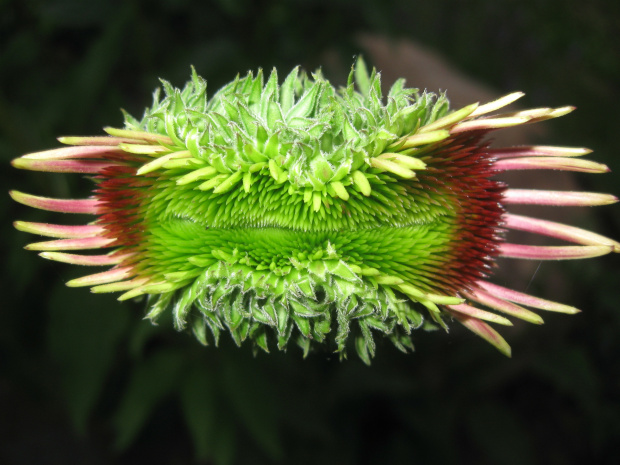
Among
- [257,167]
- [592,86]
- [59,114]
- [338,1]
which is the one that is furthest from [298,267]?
[592,86]

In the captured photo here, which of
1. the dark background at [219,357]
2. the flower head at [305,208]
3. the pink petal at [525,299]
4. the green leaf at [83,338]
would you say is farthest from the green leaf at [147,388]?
the pink petal at [525,299]

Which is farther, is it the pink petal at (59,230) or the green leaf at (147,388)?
the green leaf at (147,388)

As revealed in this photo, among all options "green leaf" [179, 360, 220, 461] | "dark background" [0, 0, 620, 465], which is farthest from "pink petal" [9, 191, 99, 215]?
"green leaf" [179, 360, 220, 461]

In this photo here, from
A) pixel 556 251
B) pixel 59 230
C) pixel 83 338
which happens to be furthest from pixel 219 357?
pixel 556 251

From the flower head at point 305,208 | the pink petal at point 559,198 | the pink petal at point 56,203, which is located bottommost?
the pink petal at point 56,203

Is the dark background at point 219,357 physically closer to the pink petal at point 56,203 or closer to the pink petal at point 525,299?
the pink petal at point 56,203

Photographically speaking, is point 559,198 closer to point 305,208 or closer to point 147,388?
point 305,208

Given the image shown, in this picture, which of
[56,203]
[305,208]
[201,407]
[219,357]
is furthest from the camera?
[219,357]
